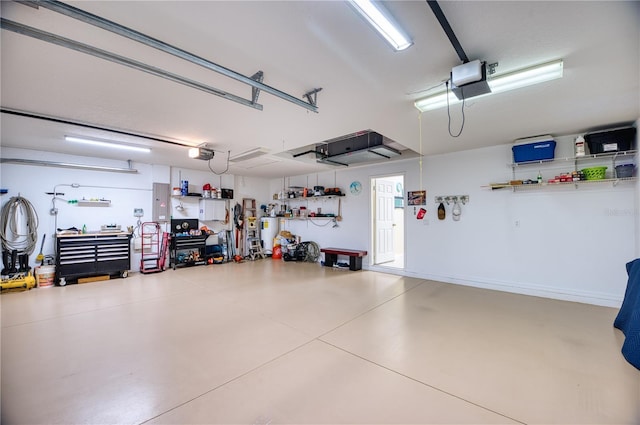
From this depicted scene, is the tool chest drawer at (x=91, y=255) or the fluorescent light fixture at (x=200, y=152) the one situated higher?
the fluorescent light fixture at (x=200, y=152)

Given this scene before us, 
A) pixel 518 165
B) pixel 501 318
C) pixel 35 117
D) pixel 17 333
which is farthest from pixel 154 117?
pixel 518 165

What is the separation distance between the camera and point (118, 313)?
3432 millimetres

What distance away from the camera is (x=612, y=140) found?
3518mm

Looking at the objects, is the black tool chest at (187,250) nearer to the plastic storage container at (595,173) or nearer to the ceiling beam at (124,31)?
the ceiling beam at (124,31)

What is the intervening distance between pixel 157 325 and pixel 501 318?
4354 mm

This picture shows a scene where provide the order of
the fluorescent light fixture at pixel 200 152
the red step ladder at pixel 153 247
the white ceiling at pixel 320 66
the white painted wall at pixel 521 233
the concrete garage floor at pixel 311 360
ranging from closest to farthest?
the white ceiling at pixel 320 66 < the concrete garage floor at pixel 311 360 < the white painted wall at pixel 521 233 < the fluorescent light fixture at pixel 200 152 < the red step ladder at pixel 153 247

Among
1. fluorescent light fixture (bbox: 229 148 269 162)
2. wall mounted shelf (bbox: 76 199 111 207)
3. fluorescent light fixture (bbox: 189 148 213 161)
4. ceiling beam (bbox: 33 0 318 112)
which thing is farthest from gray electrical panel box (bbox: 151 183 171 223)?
ceiling beam (bbox: 33 0 318 112)

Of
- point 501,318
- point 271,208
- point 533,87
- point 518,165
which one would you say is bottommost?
point 501,318

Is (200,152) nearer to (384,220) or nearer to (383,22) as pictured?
(383,22)

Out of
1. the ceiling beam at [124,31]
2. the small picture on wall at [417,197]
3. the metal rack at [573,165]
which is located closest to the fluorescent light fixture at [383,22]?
the ceiling beam at [124,31]

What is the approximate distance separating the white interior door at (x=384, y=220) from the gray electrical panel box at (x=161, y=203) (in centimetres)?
542

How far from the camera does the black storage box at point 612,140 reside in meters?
3.44

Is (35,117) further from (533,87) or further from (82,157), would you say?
(533,87)

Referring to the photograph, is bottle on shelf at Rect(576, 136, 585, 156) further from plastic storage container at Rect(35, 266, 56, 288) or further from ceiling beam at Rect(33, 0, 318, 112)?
plastic storage container at Rect(35, 266, 56, 288)
